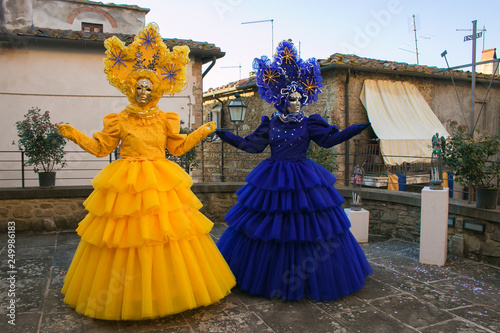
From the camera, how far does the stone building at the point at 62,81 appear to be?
9.18 metres

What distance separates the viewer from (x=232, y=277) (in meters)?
3.44

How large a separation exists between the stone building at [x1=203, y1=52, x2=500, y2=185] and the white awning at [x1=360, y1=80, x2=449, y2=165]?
244 mm

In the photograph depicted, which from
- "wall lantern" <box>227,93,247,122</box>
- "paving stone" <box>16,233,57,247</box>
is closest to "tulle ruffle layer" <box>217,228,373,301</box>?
"paving stone" <box>16,233,57,247</box>

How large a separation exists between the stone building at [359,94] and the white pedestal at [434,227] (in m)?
4.00

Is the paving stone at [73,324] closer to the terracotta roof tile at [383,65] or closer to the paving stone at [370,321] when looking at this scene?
the paving stone at [370,321]

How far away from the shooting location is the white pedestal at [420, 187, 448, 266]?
4.55 meters

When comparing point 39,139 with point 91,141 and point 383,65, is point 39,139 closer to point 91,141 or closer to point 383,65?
point 91,141

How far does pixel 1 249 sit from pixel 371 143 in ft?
29.4

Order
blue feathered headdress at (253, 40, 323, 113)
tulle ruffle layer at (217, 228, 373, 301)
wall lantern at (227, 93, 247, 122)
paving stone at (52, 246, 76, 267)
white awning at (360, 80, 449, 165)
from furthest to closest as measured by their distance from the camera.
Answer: white awning at (360, 80, 449, 165)
wall lantern at (227, 93, 247, 122)
paving stone at (52, 246, 76, 267)
blue feathered headdress at (253, 40, 323, 113)
tulle ruffle layer at (217, 228, 373, 301)

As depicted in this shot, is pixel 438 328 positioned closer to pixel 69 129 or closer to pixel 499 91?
pixel 69 129

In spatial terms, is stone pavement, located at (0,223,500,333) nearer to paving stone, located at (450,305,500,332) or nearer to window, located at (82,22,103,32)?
paving stone, located at (450,305,500,332)

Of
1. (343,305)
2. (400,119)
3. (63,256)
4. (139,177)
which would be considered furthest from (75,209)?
(400,119)

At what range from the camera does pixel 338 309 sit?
10.8 feet

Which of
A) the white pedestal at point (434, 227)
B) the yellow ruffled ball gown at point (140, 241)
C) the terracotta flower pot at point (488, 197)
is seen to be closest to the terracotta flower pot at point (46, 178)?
the yellow ruffled ball gown at point (140, 241)
